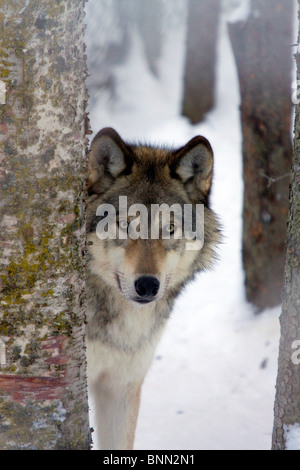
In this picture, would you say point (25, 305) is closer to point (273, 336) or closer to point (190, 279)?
point (190, 279)

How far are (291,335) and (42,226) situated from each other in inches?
50.8

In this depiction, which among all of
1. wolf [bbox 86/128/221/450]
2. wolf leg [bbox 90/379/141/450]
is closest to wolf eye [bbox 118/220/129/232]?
wolf [bbox 86/128/221/450]

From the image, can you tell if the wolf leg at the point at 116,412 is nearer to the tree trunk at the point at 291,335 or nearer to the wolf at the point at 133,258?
the wolf at the point at 133,258

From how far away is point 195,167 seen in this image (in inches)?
128

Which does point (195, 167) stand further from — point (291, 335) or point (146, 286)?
point (291, 335)

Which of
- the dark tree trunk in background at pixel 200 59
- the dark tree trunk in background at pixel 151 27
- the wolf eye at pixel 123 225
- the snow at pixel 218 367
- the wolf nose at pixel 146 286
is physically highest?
the dark tree trunk in background at pixel 151 27

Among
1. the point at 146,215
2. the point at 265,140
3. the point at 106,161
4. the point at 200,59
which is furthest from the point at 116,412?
the point at 200,59

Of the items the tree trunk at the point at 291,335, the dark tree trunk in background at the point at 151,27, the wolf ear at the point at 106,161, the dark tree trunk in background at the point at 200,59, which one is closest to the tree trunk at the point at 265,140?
the wolf ear at the point at 106,161

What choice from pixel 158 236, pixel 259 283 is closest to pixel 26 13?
pixel 158 236

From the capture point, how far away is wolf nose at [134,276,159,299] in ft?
9.04

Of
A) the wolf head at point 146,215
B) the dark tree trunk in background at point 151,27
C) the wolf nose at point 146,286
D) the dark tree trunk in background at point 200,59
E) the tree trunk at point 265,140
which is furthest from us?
the dark tree trunk in background at point 151,27

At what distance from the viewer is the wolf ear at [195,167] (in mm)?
3111

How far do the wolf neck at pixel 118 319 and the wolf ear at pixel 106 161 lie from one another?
21.8 inches

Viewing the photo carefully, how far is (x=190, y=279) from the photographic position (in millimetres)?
3463
